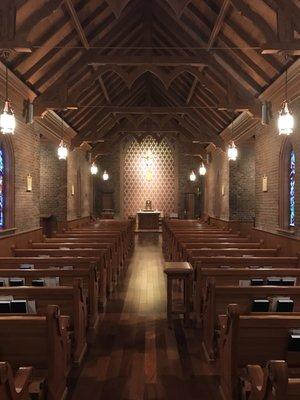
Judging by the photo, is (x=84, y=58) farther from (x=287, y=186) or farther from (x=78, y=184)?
(x=78, y=184)

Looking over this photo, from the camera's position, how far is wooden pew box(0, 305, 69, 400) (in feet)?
11.8

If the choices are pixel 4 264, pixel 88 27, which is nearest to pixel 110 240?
pixel 4 264

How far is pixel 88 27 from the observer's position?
10.9 metres

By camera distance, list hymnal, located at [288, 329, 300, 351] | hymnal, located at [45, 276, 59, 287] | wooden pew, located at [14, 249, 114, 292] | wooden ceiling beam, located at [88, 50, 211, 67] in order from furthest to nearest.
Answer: wooden ceiling beam, located at [88, 50, 211, 67] < wooden pew, located at [14, 249, 114, 292] < hymnal, located at [45, 276, 59, 287] < hymnal, located at [288, 329, 300, 351]

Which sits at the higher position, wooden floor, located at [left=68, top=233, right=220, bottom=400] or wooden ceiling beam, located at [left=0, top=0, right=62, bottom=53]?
wooden ceiling beam, located at [left=0, top=0, right=62, bottom=53]

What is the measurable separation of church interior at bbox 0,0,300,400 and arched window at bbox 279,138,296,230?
3 centimetres

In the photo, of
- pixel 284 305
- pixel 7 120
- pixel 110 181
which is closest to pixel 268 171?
pixel 7 120

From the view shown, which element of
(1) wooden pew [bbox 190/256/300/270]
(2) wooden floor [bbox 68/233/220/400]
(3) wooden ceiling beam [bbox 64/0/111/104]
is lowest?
(2) wooden floor [bbox 68/233/220/400]

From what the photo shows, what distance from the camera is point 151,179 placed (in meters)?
26.1

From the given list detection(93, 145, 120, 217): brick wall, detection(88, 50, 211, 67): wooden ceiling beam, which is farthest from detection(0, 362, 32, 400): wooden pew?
detection(93, 145, 120, 217): brick wall

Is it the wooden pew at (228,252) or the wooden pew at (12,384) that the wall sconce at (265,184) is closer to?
the wooden pew at (228,252)

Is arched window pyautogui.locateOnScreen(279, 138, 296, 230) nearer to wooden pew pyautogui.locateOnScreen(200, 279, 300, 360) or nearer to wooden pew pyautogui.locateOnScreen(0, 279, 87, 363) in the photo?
wooden pew pyautogui.locateOnScreen(200, 279, 300, 360)

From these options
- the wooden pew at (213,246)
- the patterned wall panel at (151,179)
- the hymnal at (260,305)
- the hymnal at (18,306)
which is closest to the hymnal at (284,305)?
the hymnal at (260,305)

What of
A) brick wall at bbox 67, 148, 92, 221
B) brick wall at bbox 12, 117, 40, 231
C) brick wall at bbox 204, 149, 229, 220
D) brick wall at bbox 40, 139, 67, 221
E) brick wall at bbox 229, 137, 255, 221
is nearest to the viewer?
brick wall at bbox 12, 117, 40, 231
